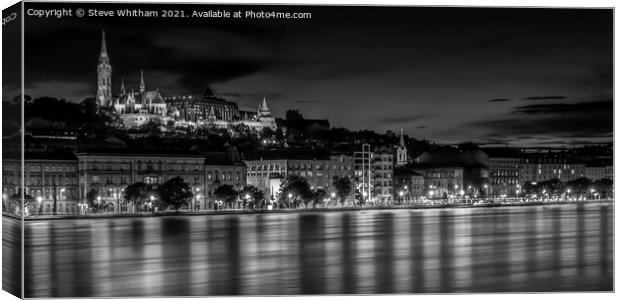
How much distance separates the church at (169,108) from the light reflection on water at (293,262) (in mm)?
1267

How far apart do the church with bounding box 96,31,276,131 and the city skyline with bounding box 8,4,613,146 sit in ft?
0.32

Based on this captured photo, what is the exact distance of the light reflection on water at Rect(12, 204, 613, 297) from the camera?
809 centimetres

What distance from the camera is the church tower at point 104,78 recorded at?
780 cm

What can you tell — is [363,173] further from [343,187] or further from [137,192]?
[137,192]

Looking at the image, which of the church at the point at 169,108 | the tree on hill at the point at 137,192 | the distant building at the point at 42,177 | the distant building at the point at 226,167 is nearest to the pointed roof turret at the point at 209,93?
the church at the point at 169,108

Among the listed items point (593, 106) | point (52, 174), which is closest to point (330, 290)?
point (593, 106)

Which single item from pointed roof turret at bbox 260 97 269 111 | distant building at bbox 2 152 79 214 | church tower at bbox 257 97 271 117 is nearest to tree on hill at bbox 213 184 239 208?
distant building at bbox 2 152 79 214

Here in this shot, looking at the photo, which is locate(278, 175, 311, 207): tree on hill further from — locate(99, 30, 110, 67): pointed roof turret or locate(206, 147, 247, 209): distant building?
locate(99, 30, 110, 67): pointed roof turret

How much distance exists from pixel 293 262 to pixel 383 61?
10.0 feet

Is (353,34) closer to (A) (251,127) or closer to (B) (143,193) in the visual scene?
(A) (251,127)

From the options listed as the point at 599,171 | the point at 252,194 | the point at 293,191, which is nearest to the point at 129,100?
the point at 599,171

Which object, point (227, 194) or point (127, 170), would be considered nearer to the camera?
point (127, 170)

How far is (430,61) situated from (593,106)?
115cm

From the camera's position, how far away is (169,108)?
9883 mm
